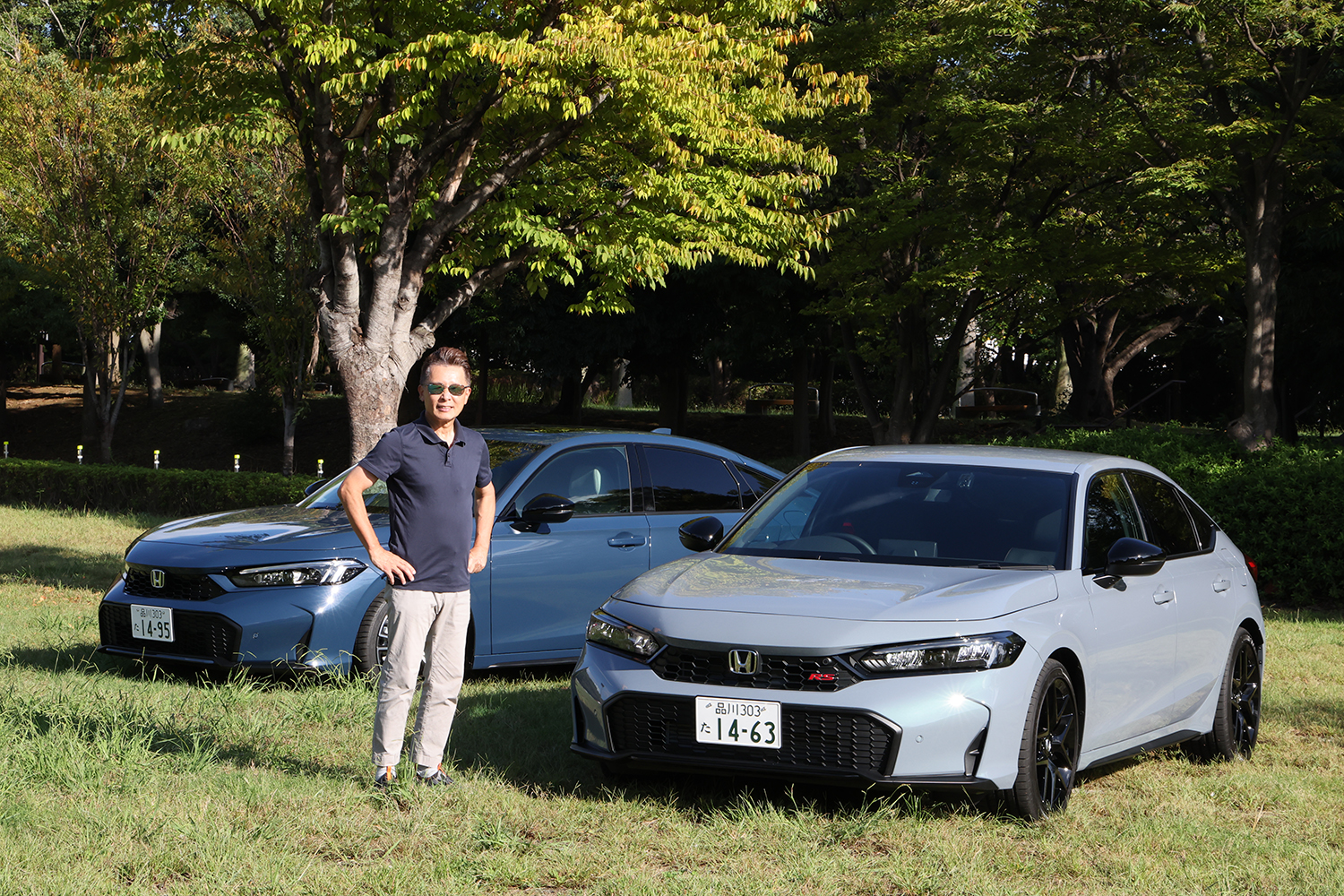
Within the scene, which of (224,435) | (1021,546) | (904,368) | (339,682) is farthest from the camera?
(224,435)

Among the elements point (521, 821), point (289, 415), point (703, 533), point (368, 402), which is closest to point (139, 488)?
point (289, 415)

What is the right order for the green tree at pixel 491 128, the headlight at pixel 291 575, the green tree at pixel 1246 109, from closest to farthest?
1. the headlight at pixel 291 575
2. the green tree at pixel 491 128
3. the green tree at pixel 1246 109

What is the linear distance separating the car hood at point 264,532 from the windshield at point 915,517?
2566mm

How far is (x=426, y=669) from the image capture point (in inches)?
212

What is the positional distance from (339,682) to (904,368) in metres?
Result: 17.9

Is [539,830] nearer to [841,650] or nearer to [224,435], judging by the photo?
[841,650]

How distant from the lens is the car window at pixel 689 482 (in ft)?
28.1

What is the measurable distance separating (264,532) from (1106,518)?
4688 mm

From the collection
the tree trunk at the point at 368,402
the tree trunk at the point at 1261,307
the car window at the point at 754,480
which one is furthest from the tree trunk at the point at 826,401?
the car window at the point at 754,480

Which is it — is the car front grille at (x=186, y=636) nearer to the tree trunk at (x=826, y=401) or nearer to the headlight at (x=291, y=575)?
the headlight at (x=291, y=575)

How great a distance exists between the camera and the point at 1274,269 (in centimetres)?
1780

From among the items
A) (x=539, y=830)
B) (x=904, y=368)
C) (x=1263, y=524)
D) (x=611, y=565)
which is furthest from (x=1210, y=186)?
(x=539, y=830)

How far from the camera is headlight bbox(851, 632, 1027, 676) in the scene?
473 centimetres

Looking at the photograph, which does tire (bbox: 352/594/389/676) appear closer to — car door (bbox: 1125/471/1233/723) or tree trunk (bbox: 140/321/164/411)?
car door (bbox: 1125/471/1233/723)
